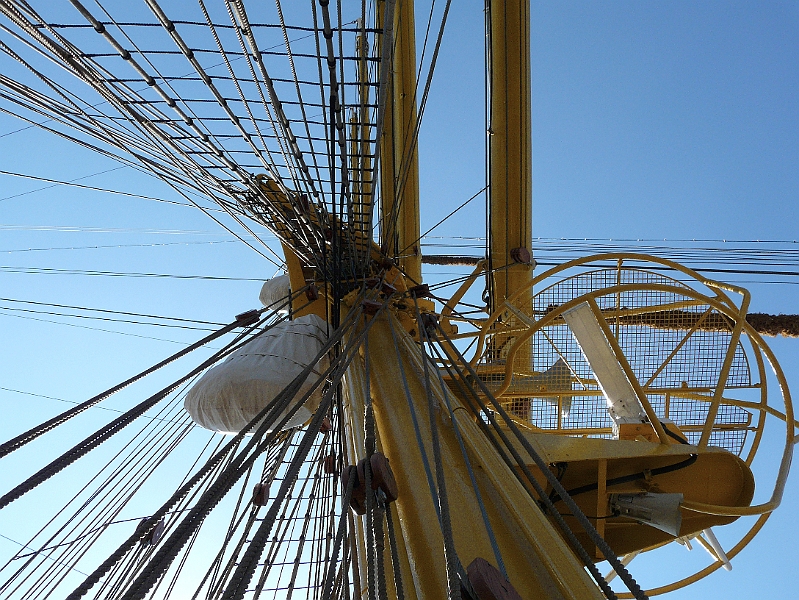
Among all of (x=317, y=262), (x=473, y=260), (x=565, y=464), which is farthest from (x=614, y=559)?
(x=473, y=260)

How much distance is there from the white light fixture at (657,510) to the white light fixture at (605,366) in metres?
0.76

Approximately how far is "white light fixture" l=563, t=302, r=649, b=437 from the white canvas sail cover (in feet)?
5.80

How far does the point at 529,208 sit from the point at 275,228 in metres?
3.52

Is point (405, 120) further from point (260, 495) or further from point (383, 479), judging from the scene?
point (383, 479)

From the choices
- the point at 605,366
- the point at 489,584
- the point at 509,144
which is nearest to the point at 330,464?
the point at 605,366

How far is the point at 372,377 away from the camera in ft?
14.0

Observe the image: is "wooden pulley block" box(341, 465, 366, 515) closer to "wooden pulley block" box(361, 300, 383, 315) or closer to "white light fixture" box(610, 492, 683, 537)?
"white light fixture" box(610, 492, 683, 537)

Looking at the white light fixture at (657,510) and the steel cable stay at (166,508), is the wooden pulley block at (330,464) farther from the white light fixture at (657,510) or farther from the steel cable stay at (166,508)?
the white light fixture at (657,510)

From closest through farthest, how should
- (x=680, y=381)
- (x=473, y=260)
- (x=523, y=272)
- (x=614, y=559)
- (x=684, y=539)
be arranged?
(x=614, y=559) → (x=684, y=539) → (x=680, y=381) → (x=523, y=272) → (x=473, y=260)

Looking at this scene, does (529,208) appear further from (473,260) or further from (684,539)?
(473,260)

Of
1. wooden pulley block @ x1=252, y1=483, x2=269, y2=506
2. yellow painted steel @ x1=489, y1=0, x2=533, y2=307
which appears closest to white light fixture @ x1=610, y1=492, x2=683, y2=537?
wooden pulley block @ x1=252, y1=483, x2=269, y2=506

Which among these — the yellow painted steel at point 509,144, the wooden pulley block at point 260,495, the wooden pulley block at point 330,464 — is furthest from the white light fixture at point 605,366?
the yellow painted steel at point 509,144

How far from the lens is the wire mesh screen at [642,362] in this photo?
16.2ft

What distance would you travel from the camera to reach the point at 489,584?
68.6 inches
